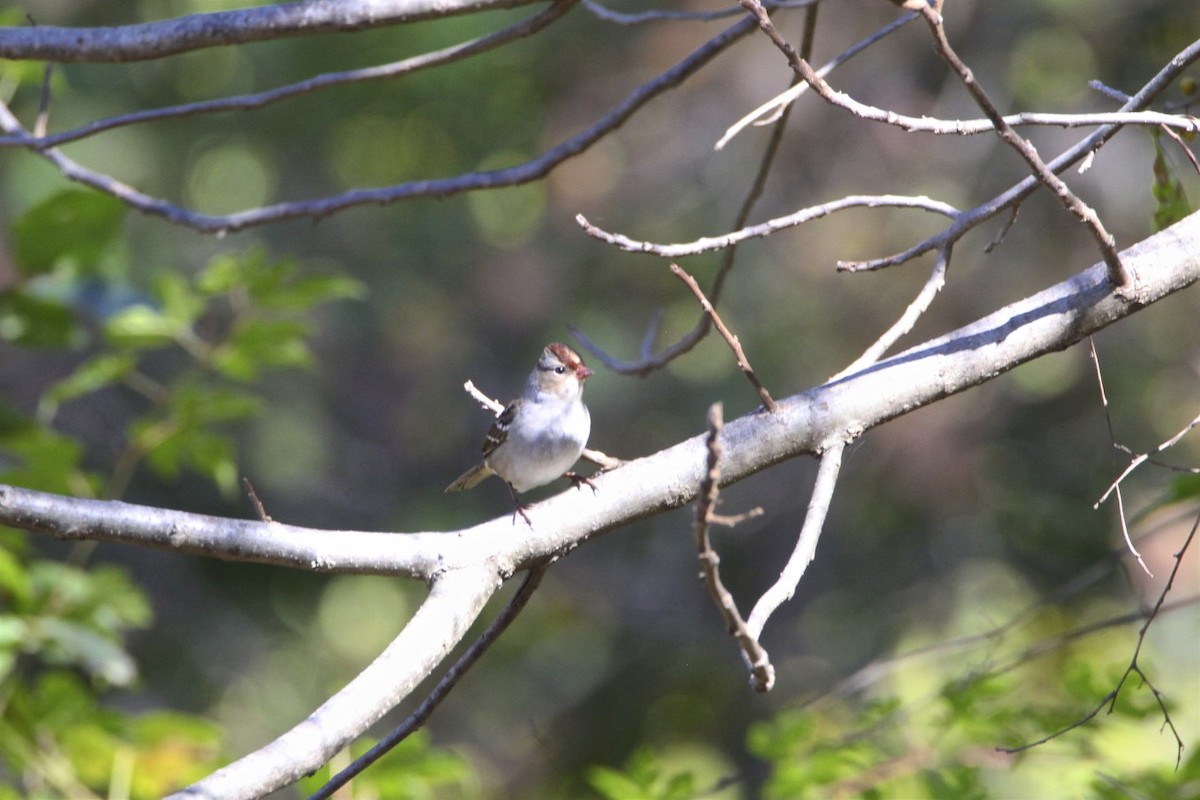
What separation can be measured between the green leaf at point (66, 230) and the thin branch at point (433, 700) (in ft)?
6.44

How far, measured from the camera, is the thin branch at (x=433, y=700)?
6.36 feet

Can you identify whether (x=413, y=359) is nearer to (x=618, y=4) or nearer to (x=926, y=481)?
(x=618, y=4)

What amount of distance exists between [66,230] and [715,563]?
2680 mm

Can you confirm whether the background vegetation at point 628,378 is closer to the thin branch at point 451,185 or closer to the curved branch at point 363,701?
the thin branch at point 451,185

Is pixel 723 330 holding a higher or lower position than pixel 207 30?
lower

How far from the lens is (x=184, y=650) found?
7391 mm

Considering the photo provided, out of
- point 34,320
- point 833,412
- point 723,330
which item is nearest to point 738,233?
point 723,330

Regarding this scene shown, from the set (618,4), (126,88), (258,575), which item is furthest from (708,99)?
(258,575)

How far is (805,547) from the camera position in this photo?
1.86 m

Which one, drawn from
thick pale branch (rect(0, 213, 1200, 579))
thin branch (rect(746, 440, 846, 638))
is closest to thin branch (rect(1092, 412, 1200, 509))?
thick pale branch (rect(0, 213, 1200, 579))

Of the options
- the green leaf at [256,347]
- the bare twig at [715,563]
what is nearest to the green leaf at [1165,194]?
the bare twig at [715,563]

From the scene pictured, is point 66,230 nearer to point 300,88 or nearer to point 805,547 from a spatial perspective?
point 300,88

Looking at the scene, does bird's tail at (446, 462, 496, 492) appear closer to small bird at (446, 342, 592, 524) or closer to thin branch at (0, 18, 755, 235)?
small bird at (446, 342, 592, 524)

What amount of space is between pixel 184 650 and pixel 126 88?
12.3ft
